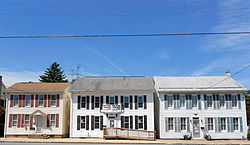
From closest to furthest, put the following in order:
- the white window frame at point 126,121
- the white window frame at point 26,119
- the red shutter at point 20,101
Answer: the white window frame at point 126,121
the white window frame at point 26,119
the red shutter at point 20,101

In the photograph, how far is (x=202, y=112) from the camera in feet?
92.3

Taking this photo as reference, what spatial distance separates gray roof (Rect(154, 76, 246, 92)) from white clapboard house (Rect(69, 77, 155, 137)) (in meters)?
2.17

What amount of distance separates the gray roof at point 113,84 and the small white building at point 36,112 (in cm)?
217

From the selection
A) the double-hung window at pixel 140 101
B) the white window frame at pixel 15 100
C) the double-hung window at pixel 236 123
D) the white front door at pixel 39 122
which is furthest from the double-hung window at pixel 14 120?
the double-hung window at pixel 236 123

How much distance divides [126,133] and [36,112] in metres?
10.4

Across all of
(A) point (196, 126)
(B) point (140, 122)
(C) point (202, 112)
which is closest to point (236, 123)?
(C) point (202, 112)

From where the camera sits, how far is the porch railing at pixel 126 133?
2562 cm

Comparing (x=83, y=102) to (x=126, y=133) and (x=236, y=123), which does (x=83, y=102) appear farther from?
(x=236, y=123)

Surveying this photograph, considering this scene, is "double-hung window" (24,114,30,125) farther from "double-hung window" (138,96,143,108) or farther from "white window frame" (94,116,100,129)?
"double-hung window" (138,96,143,108)

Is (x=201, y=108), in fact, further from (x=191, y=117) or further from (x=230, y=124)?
(x=230, y=124)

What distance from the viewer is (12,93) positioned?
2909 cm

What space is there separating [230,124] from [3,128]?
26379 millimetres

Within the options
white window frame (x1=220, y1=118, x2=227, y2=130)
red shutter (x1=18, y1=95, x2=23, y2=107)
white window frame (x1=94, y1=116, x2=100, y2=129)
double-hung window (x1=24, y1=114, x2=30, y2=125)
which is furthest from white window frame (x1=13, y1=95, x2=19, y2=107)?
white window frame (x1=220, y1=118, x2=227, y2=130)

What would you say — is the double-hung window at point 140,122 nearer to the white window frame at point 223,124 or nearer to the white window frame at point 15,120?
the white window frame at point 223,124
